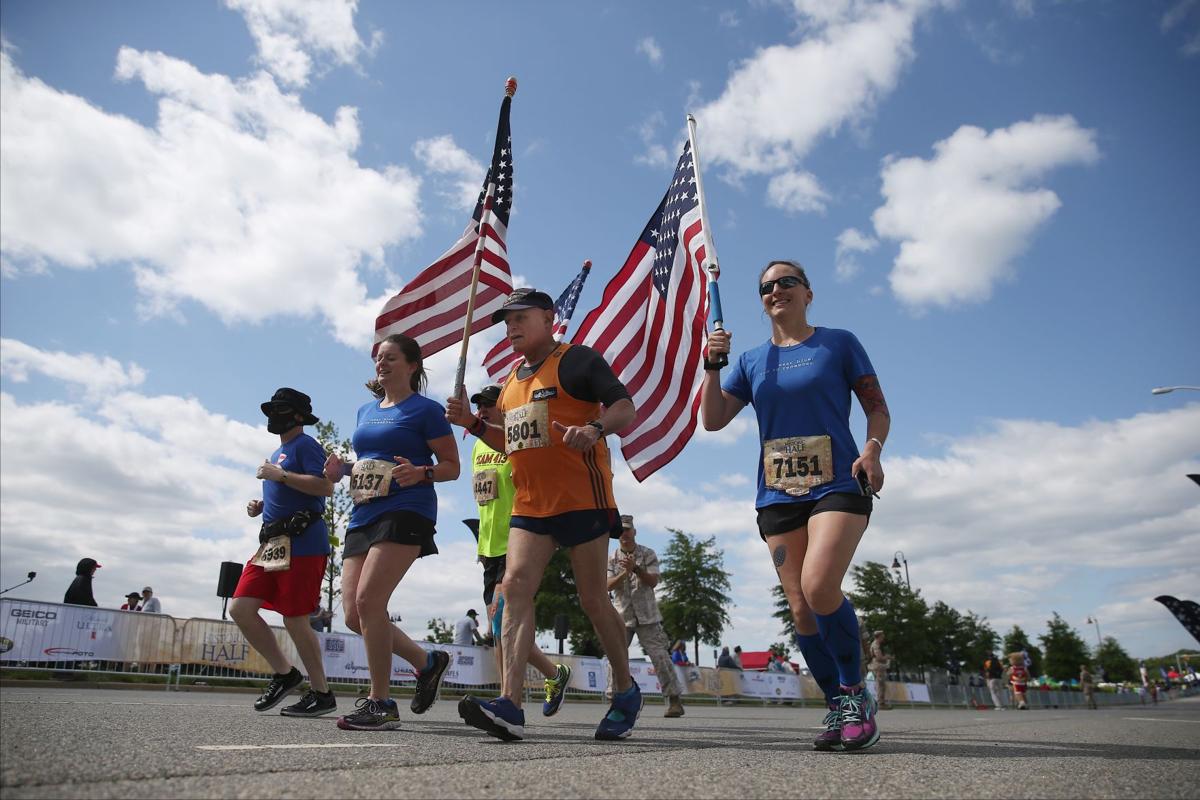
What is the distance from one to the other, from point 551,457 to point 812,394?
1.39 meters

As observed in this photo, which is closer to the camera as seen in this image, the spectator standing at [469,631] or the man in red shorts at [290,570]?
the man in red shorts at [290,570]

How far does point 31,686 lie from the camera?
38.3 ft

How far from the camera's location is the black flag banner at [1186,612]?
28.3 ft

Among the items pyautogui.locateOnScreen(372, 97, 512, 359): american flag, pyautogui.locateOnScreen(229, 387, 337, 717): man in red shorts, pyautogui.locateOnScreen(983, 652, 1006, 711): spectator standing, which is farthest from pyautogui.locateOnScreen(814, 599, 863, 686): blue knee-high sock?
pyautogui.locateOnScreen(983, 652, 1006, 711): spectator standing

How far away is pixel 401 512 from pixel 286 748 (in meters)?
1.97

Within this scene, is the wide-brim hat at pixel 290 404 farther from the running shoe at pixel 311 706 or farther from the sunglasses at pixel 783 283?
the sunglasses at pixel 783 283

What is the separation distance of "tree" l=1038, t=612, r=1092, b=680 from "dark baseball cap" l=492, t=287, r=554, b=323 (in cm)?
9551

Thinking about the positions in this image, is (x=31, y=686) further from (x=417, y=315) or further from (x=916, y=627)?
(x=916, y=627)

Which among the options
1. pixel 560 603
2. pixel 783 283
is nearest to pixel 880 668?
pixel 783 283

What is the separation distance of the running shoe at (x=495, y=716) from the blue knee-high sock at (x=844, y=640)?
60.5 inches

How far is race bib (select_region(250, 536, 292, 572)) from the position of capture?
18.8ft

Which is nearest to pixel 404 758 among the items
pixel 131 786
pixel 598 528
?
pixel 131 786

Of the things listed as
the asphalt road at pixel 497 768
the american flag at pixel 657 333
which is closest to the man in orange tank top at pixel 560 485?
the asphalt road at pixel 497 768

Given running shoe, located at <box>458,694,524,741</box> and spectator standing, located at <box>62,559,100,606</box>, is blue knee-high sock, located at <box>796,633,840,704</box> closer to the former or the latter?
running shoe, located at <box>458,694,524,741</box>
